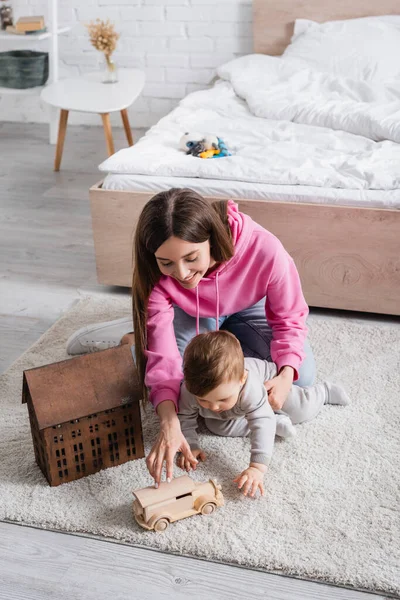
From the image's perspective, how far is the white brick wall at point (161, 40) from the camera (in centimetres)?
354

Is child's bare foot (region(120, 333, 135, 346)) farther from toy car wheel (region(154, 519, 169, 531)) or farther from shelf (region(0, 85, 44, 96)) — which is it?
shelf (region(0, 85, 44, 96))

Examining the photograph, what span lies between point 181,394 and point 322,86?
168 cm

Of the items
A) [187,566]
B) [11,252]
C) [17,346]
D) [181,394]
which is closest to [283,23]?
[11,252]

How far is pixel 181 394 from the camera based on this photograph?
1.54m

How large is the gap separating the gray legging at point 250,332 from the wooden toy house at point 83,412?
268 mm

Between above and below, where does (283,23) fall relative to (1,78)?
above

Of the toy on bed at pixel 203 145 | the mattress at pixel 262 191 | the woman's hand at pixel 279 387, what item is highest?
the toy on bed at pixel 203 145

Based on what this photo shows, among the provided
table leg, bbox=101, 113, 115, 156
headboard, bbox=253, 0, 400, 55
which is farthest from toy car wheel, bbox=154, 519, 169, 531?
headboard, bbox=253, 0, 400, 55

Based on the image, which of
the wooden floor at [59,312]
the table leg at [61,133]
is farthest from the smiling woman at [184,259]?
the table leg at [61,133]

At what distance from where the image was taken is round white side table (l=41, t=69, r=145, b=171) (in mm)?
3082

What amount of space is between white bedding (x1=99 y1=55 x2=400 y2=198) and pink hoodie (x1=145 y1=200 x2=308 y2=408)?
1.73 ft

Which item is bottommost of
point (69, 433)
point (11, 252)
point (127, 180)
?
point (11, 252)

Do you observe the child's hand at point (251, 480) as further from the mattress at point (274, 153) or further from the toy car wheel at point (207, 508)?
the mattress at point (274, 153)

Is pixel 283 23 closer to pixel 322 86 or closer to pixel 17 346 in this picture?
pixel 322 86
